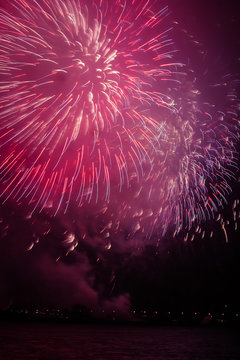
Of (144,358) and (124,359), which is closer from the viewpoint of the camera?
(124,359)

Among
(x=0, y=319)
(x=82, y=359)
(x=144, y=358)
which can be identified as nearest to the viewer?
(x=82, y=359)

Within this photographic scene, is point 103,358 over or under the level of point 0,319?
under

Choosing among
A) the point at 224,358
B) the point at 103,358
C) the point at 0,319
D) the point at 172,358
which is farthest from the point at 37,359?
the point at 0,319

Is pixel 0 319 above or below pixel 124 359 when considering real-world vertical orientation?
above

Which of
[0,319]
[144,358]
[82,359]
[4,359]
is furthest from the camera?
[0,319]

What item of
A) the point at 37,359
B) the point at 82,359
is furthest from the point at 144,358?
the point at 37,359

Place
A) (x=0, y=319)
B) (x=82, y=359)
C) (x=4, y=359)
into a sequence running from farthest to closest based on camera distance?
(x=0, y=319), (x=82, y=359), (x=4, y=359)

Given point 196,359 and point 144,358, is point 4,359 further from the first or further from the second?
point 196,359

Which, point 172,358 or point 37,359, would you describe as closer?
point 37,359

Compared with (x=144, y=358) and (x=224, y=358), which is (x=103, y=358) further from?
(x=224, y=358)
